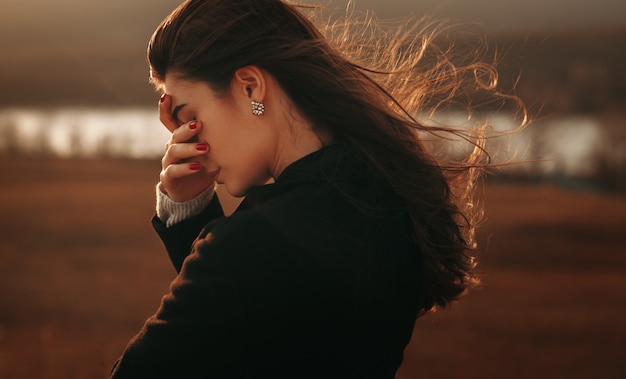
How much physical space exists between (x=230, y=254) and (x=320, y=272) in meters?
0.16

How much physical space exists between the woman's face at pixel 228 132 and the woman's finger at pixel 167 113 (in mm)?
15

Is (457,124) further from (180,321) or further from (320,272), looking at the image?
(180,321)

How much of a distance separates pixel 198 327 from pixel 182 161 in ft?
1.98

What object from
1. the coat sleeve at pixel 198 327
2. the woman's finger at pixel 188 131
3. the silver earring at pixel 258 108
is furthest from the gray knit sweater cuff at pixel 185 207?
the coat sleeve at pixel 198 327

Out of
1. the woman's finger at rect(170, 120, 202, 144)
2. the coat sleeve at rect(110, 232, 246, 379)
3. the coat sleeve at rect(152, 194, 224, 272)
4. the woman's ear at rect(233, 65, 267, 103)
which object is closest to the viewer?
the coat sleeve at rect(110, 232, 246, 379)

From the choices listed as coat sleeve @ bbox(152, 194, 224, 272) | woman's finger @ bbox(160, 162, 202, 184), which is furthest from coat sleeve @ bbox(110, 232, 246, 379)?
coat sleeve @ bbox(152, 194, 224, 272)

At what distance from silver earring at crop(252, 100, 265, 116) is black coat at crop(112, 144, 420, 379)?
183 mm

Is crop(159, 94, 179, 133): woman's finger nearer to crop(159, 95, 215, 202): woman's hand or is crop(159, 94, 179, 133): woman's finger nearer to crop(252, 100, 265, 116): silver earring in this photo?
crop(159, 95, 215, 202): woman's hand

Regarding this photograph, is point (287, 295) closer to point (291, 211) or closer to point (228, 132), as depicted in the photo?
point (291, 211)

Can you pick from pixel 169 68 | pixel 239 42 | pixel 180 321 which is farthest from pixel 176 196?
pixel 180 321

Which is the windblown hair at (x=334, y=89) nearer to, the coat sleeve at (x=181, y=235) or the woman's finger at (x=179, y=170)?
the woman's finger at (x=179, y=170)

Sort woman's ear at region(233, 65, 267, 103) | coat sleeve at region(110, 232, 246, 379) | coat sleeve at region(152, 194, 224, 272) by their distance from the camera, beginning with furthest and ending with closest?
coat sleeve at region(152, 194, 224, 272) → woman's ear at region(233, 65, 267, 103) → coat sleeve at region(110, 232, 246, 379)

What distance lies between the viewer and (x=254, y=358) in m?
1.21

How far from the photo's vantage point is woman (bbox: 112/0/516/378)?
1.21 metres
